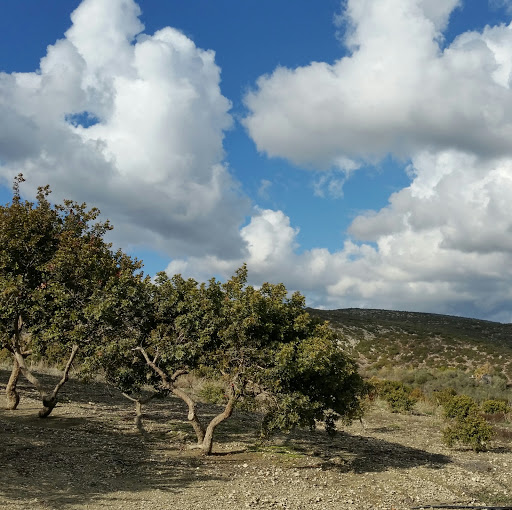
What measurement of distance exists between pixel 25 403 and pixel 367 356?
158 feet

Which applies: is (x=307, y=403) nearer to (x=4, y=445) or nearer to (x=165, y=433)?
(x=165, y=433)

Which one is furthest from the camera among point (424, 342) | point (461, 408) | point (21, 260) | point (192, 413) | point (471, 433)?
point (424, 342)

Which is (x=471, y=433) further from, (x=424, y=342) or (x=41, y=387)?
(x=424, y=342)

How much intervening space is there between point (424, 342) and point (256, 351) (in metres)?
60.3

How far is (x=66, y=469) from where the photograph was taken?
1384 centimetres

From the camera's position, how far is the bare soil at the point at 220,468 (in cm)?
1233

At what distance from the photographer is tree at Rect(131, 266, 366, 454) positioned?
1490cm

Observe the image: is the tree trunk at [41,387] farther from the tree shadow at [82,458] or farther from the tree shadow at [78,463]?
the tree shadow at [78,463]

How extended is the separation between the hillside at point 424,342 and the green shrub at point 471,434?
2525cm

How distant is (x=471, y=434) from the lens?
22172 mm

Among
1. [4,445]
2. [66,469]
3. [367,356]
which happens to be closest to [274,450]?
[66,469]

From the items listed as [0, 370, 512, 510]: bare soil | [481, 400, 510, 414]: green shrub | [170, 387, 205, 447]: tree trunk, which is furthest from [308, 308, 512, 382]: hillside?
[170, 387, 205, 447]: tree trunk

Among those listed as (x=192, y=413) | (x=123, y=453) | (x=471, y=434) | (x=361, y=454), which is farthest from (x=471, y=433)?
(x=123, y=453)

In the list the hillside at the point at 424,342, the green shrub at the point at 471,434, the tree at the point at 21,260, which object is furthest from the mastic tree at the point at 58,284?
the hillside at the point at 424,342
